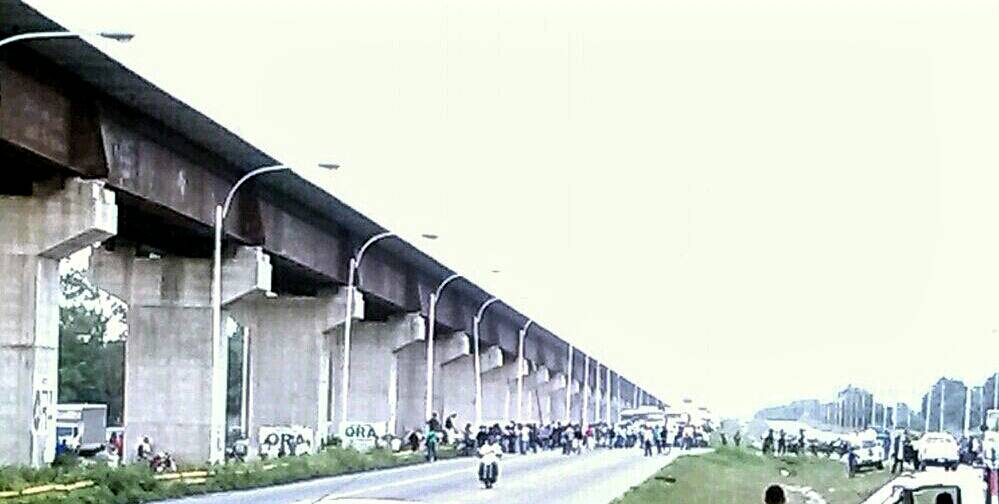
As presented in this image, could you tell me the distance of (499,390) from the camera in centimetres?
14775

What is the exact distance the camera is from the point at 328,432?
3536 inches

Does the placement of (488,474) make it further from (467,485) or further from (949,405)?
(949,405)

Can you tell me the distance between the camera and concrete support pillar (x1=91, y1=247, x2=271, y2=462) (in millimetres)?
65375

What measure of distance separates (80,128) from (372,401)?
5116 cm

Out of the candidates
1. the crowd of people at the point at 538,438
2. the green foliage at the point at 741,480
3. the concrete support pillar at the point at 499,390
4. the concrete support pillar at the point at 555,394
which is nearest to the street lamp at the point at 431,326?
the crowd of people at the point at 538,438

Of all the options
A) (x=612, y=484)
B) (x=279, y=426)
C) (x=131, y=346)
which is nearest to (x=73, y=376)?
(x=279, y=426)

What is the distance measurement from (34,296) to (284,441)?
93.6 feet

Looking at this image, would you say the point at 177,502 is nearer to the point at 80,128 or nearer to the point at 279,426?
the point at 80,128

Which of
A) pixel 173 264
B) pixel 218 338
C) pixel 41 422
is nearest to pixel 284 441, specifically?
pixel 173 264

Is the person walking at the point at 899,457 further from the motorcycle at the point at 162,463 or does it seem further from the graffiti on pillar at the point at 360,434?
the motorcycle at the point at 162,463

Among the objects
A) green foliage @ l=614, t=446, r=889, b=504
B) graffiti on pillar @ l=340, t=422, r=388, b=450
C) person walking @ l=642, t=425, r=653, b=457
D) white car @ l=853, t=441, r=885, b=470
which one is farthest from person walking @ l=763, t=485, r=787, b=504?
person walking @ l=642, t=425, r=653, b=457

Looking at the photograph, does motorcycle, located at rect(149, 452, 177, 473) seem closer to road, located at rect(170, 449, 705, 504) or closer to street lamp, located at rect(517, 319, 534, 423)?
road, located at rect(170, 449, 705, 504)

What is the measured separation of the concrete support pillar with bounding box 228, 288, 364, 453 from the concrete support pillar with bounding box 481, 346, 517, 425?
52845 mm

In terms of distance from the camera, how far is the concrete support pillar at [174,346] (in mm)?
65375
